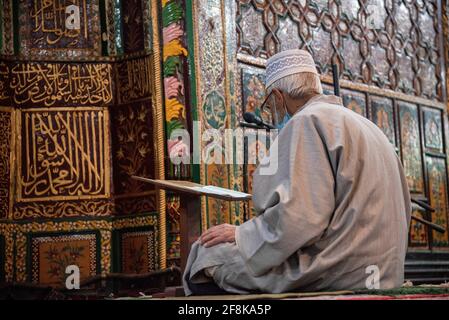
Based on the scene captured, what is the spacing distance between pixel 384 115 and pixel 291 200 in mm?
5955

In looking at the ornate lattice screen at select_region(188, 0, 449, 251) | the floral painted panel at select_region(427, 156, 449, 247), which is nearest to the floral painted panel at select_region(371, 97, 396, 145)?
the ornate lattice screen at select_region(188, 0, 449, 251)

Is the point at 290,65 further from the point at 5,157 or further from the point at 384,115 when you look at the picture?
the point at 384,115

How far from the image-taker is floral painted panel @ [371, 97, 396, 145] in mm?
8664

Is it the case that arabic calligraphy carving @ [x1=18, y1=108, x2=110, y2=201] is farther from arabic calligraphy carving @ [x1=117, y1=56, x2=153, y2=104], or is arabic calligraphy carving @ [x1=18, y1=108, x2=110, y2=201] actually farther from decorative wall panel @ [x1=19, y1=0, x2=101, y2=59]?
decorative wall panel @ [x1=19, y1=0, x2=101, y2=59]

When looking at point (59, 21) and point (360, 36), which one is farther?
point (360, 36)

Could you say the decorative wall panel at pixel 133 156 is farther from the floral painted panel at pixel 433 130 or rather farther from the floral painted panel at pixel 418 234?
the floral painted panel at pixel 433 130

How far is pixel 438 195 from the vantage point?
372 inches

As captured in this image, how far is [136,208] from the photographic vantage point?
652 cm

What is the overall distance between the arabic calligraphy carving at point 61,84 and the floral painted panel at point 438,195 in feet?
14.3

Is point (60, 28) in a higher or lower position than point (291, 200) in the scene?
higher

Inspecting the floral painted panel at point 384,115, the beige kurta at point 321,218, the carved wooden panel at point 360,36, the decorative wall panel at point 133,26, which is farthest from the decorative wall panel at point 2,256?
the floral painted panel at point 384,115

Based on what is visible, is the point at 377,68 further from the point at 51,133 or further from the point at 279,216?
the point at 279,216

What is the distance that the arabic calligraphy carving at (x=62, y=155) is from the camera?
256 inches

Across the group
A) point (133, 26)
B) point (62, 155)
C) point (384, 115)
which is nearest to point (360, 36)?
point (384, 115)
